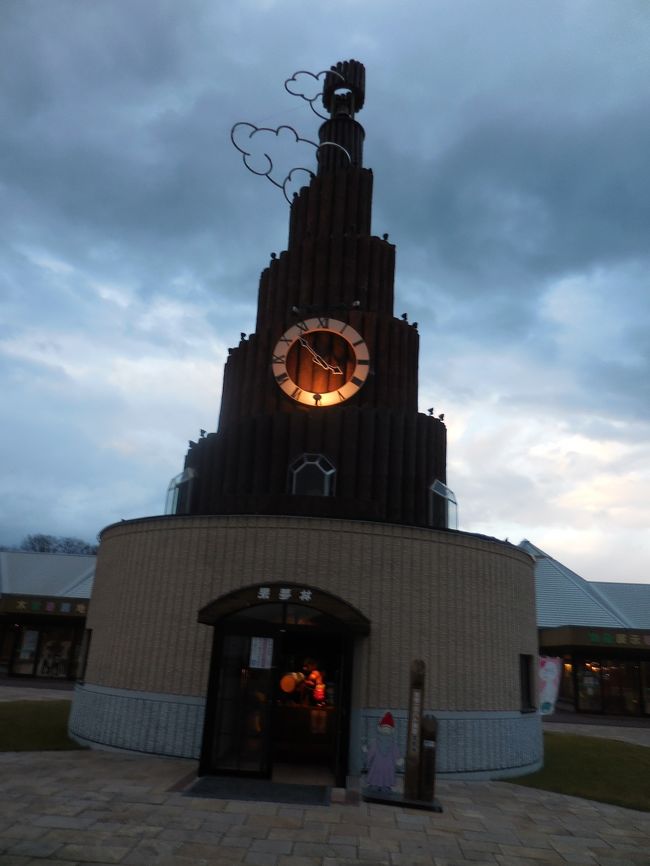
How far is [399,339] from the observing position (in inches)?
950

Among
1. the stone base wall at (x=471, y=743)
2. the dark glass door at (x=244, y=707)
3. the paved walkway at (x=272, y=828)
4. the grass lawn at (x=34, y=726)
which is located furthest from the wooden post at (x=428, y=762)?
the grass lawn at (x=34, y=726)

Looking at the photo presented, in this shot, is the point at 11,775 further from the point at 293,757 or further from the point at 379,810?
the point at 379,810

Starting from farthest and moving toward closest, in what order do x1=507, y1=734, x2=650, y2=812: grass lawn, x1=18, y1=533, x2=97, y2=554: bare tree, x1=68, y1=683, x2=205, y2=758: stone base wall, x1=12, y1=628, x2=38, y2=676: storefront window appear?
x1=18, y1=533, x2=97, y2=554: bare tree → x1=12, y1=628, x2=38, y2=676: storefront window → x1=68, y1=683, x2=205, y2=758: stone base wall → x1=507, y1=734, x2=650, y2=812: grass lawn

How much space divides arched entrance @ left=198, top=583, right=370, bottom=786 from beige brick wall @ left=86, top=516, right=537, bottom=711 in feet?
3.15

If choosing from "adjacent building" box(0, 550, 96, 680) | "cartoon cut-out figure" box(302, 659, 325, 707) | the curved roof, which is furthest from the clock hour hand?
"adjacent building" box(0, 550, 96, 680)

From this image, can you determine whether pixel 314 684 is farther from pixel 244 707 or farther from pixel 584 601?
pixel 584 601

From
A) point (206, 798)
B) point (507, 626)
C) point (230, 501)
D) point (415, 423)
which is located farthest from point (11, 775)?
point (415, 423)

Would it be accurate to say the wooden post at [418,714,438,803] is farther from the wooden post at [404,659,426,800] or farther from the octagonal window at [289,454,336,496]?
the octagonal window at [289,454,336,496]

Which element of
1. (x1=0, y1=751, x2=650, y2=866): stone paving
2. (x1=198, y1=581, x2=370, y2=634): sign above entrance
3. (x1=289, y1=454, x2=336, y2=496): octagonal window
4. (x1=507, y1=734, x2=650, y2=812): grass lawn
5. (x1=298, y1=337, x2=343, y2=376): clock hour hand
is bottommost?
(x1=0, y1=751, x2=650, y2=866): stone paving

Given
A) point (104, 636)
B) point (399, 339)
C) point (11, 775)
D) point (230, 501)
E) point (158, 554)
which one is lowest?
point (11, 775)

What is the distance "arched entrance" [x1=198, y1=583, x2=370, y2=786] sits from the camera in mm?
14297

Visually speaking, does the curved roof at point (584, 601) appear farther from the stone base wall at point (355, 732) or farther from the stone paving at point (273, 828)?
the stone paving at point (273, 828)

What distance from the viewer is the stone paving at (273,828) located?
949 centimetres

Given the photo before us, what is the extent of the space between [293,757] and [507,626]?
7.05 metres
